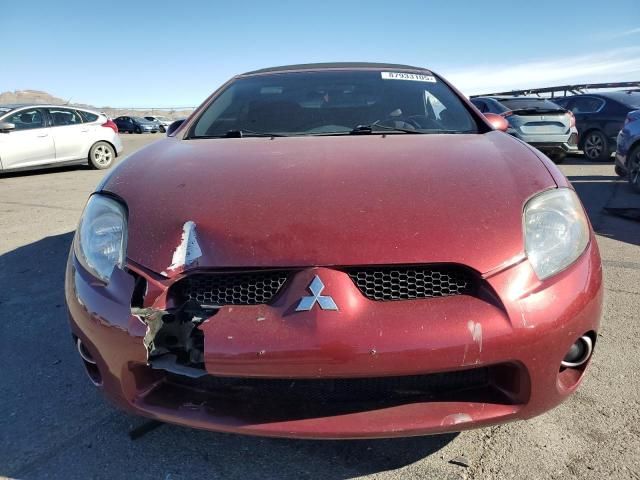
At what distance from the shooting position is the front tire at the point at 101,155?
35.6 ft

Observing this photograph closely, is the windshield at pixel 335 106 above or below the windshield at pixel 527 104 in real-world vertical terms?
above

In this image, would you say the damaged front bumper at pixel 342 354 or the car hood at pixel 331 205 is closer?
the damaged front bumper at pixel 342 354

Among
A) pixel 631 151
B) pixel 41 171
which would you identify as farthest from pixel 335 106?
pixel 41 171

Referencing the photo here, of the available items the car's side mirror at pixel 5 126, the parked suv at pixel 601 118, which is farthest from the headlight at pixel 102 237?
the parked suv at pixel 601 118

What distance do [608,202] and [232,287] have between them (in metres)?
6.38

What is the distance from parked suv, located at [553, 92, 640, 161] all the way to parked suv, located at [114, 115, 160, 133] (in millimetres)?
32550

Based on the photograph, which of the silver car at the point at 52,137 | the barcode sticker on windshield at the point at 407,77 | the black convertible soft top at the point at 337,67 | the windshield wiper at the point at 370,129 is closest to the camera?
the windshield wiper at the point at 370,129

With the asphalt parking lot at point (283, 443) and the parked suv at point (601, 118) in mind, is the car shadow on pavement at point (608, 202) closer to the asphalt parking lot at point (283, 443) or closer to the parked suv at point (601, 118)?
the parked suv at point (601, 118)

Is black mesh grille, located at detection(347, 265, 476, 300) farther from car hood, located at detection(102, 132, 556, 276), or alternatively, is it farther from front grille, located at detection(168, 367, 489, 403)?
front grille, located at detection(168, 367, 489, 403)

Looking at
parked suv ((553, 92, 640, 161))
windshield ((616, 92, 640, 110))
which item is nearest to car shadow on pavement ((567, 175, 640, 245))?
parked suv ((553, 92, 640, 161))

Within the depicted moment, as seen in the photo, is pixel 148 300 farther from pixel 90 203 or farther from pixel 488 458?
pixel 488 458

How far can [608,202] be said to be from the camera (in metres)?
6.56

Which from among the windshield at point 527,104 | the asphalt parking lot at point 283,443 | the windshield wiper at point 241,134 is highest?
the windshield wiper at point 241,134

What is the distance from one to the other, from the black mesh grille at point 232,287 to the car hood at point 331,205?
5 centimetres
